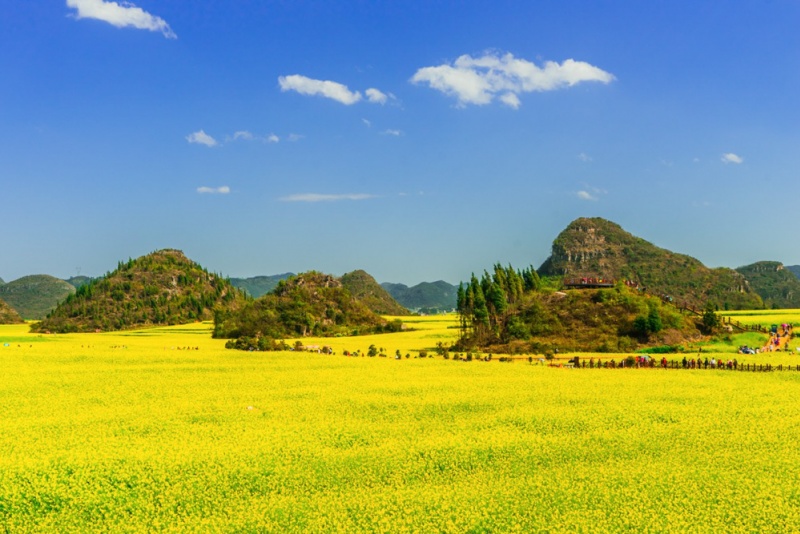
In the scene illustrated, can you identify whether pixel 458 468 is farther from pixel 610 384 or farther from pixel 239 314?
pixel 239 314

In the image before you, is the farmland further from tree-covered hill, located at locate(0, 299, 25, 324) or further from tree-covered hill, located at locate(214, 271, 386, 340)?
tree-covered hill, located at locate(0, 299, 25, 324)

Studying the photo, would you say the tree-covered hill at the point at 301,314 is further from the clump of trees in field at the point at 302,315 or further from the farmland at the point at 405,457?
the farmland at the point at 405,457

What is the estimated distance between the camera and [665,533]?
18.2 m

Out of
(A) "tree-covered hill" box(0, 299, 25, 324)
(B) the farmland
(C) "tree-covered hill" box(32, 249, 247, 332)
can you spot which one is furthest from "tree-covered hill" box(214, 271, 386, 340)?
(A) "tree-covered hill" box(0, 299, 25, 324)

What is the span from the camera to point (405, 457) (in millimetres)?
24781

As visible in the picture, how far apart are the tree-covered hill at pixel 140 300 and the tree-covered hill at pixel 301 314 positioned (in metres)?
46.2

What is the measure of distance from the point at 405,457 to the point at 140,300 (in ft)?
534

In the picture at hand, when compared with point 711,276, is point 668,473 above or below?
below

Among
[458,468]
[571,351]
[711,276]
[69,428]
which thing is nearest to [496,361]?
[571,351]

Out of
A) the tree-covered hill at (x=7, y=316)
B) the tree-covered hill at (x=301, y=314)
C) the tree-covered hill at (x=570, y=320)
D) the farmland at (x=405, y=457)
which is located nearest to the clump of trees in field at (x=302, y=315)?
the tree-covered hill at (x=301, y=314)

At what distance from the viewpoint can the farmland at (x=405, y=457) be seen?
19.6 m

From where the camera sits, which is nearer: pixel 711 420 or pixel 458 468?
pixel 458 468

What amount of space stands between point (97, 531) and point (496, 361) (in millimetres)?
46830

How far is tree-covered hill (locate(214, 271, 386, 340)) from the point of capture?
356 ft
